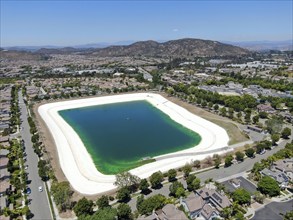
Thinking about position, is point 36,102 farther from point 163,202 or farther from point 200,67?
point 200,67

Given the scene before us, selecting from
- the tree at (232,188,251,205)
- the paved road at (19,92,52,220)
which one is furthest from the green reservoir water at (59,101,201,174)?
the tree at (232,188,251,205)

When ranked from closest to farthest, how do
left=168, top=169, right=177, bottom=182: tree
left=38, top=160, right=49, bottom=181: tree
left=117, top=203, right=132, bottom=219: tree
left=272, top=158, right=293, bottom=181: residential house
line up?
left=117, top=203, right=132, bottom=219: tree, left=272, top=158, right=293, bottom=181: residential house, left=168, top=169, right=177, bottom=182: tree, left=38, top=160, right=49, bottom=181: tree

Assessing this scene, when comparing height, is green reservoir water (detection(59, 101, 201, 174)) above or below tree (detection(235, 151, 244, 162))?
below

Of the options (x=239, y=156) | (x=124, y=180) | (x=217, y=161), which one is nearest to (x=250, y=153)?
(x=239, y=156)

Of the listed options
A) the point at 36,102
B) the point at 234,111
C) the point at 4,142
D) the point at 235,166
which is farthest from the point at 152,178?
the point at 36,102

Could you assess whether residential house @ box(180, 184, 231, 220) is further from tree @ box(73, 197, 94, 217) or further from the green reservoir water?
the green reservoir water
